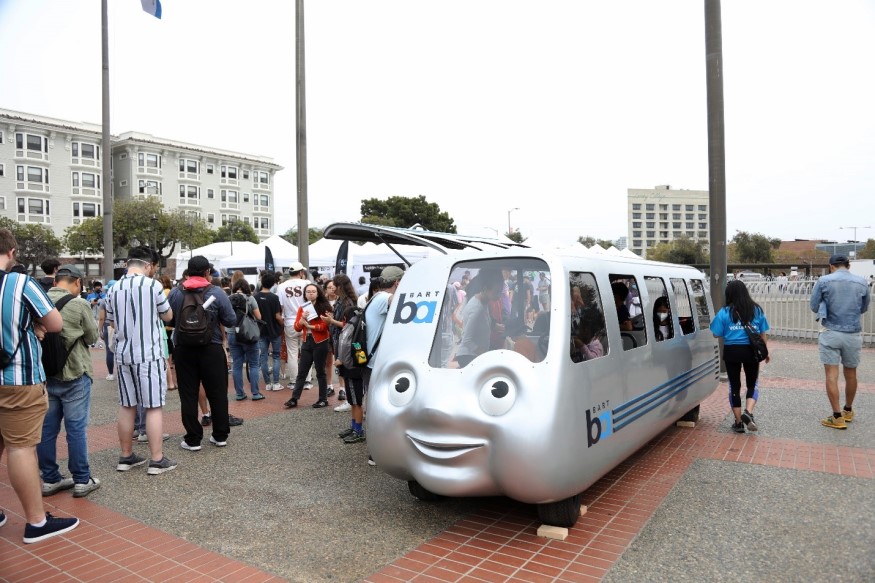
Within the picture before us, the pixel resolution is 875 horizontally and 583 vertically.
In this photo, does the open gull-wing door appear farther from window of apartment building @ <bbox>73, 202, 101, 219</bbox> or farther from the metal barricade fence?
window of apartment building @ <bbox>73, 202, 101, 219</bbox>

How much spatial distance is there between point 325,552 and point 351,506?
81 centimetres

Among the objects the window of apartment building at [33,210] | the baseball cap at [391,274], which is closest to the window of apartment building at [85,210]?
the window of apartment building at [33,210]

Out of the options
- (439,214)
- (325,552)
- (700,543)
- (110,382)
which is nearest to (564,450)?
(700,543)

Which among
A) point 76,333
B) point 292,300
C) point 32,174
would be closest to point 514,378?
point 76,333

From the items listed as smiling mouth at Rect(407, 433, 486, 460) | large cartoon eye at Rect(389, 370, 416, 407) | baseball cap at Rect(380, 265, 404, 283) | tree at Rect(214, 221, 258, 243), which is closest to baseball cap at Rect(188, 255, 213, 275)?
baseball cap at Rect(380, 265, 404, 283)

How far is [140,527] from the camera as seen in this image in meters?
4.26

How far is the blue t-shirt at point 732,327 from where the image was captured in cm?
641

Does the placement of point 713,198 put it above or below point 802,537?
above

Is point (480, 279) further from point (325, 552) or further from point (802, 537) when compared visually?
point (802, 537)

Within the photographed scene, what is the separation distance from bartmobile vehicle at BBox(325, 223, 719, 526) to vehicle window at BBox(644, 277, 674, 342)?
0.85 ft

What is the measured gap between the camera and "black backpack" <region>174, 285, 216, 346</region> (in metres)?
5.92

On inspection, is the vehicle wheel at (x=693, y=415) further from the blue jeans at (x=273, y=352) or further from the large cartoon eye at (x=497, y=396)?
the blue jeans at (x=273, y=352)

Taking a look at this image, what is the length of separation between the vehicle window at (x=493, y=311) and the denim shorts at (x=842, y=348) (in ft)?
14.3

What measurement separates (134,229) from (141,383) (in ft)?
155
